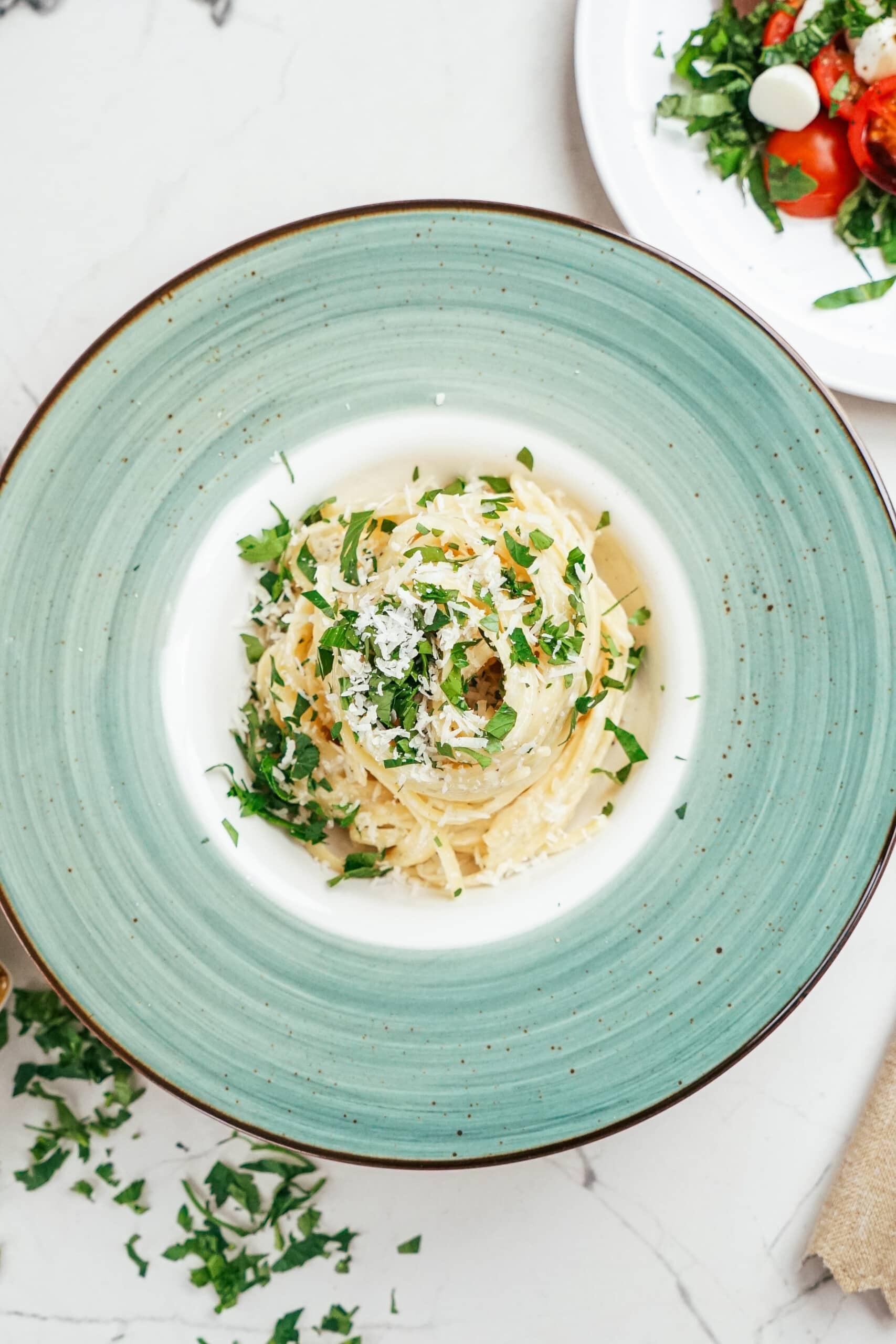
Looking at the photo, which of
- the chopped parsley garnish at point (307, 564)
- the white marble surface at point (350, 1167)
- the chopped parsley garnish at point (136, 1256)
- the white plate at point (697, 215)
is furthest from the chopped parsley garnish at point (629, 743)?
the chopped parsley garnish at point (136, 1256)

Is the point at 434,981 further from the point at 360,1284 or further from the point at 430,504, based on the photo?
the point at 360,1284

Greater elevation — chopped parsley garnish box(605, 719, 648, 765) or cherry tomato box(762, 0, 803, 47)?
cherry tomato box(762, 0, 803, 47)

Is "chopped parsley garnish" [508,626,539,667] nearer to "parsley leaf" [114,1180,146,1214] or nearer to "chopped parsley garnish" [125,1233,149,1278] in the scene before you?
"parsley leaf" [114,1180,146,1214]

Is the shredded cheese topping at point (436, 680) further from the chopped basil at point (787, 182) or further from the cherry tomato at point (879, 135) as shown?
the cherry tomato at point (879, 135)

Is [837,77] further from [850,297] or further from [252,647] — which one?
[252,647]

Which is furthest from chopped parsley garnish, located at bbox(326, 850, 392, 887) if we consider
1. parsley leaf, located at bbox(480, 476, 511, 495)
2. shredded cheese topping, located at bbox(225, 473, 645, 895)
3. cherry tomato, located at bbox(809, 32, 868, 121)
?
cherry tomato, located at bbox(809, 32, 868, 121)

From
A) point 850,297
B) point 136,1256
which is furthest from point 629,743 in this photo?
point 136,1256
